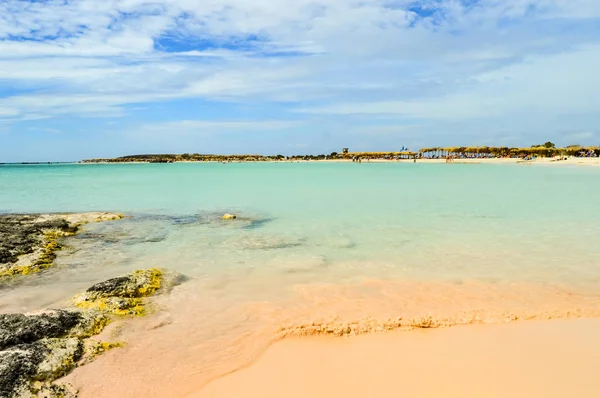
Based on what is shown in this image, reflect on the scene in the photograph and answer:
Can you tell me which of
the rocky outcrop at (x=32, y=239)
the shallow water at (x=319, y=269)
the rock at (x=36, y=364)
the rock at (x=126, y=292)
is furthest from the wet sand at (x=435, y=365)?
the rocky outcrop at (x=32, y=239)

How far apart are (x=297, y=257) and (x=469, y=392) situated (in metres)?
5.30

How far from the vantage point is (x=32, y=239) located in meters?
→ 10.1

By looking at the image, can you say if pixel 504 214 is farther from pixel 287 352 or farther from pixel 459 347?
pixel 287 352

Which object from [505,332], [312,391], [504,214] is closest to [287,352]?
[312,391]

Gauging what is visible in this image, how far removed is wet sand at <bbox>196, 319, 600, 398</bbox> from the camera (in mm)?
3672

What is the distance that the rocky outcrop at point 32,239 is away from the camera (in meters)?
7.95

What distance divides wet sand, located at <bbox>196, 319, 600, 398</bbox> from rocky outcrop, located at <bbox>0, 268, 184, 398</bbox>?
141 centimetres

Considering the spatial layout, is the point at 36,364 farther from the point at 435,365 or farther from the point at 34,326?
the point at 435,365

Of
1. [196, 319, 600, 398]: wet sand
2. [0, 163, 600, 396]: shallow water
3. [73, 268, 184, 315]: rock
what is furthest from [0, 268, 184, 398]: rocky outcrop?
[196, 319, 600, 398]: wet sand

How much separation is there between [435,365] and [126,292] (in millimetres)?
4508

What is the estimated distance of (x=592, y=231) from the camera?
10.7m

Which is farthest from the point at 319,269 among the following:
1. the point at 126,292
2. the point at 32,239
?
the point at 32,239

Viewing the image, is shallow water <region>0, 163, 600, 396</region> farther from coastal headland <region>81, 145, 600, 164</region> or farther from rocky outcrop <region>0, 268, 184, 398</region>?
coastal headland <region>81, 145, 600, 164</region>

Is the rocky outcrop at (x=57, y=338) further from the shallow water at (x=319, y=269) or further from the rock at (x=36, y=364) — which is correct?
the shallow water at (x=319, y=269)
